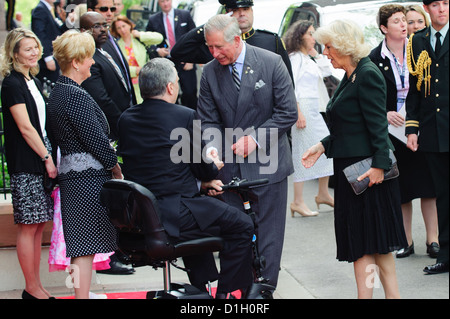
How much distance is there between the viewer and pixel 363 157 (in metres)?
5.09

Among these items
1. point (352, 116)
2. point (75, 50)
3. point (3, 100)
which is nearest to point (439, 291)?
point (352, 116)

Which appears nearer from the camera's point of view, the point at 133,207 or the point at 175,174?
the point at 133,207

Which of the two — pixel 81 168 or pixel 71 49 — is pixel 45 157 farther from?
pixel 71 49

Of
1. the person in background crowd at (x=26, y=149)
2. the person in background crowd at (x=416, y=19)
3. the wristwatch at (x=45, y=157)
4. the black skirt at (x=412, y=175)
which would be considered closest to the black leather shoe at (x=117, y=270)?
the person in background crowd at (x=26, y=149)

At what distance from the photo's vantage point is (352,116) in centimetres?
511

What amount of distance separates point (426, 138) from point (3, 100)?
3.29m

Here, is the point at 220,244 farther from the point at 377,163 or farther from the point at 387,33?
the point at 387,33

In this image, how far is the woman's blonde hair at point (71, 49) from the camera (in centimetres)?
540

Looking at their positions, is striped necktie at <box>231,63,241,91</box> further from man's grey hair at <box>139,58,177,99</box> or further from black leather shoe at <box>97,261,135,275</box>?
black leather shoe at <box>97,261,135,275</box>

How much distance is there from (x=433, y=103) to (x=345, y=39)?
3.79 ft

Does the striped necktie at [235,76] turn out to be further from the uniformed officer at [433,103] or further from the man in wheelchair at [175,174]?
the uniformed officer at [433,103]

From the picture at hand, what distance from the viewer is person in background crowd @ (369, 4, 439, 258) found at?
22.0 ft

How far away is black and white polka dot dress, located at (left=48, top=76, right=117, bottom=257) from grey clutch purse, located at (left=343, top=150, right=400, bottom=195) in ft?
5.45

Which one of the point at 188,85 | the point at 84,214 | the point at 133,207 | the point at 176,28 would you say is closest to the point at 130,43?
the point at 176,28
